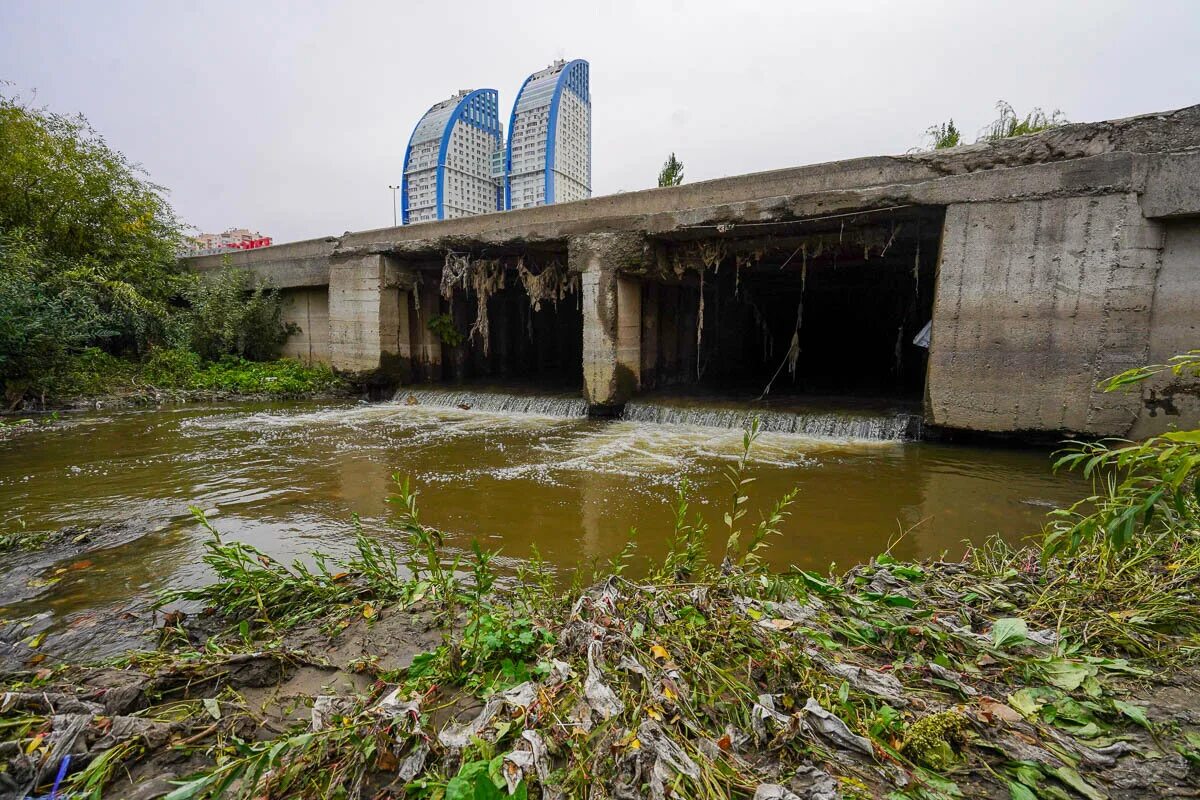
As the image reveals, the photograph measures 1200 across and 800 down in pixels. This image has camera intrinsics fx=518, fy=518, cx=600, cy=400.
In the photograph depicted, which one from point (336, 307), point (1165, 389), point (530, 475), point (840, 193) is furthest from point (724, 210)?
point (336, 307)

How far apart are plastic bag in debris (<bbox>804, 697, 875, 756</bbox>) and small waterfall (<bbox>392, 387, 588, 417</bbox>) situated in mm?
8181

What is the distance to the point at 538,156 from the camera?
2261 centimetres

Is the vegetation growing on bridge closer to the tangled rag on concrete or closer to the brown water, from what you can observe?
the brown water

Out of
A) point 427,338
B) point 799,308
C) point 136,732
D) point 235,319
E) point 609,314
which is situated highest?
point 799,308

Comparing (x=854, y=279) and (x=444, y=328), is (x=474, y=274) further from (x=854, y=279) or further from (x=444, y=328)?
(x=854, y=279)

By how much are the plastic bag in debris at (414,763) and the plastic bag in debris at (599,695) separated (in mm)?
494

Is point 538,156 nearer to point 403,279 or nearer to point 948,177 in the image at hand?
point 403,279

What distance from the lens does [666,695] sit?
5.49ft

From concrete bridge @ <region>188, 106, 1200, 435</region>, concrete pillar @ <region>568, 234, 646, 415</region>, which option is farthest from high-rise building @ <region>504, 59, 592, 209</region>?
concrete pillar @ <region>568, 234, 646, 415</region>

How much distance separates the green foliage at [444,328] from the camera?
500 inches

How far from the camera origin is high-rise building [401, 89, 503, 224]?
827 inches

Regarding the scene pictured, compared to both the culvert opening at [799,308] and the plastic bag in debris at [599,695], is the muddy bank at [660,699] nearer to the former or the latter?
Result: the plastic bag in debris at [599,695]

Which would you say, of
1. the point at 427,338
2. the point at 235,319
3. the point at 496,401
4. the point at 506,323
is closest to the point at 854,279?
the point at 496,401

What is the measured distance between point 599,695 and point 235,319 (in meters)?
14.7
